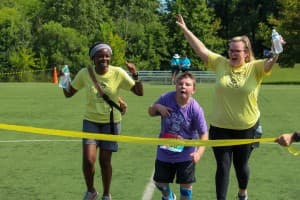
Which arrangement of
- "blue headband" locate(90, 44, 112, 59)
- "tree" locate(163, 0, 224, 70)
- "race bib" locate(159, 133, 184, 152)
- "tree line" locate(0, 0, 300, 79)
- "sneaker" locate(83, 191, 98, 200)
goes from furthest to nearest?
1. "tree" locate(163, 0, 224, 70)
2. "tree line" locate(0, 0, 300, 79)
3. "sneaker" locate(83, 191, 98, 200)
4. "blue headband" locate(90, 44, 112, 59)
5. "race bib" locate(159, 133, 184, 152)

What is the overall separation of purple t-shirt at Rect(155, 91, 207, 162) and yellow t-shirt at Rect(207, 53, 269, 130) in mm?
473

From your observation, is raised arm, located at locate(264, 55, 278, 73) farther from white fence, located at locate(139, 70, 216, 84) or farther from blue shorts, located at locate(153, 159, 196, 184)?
white fence, located at locate(139, 70, 216, 84)

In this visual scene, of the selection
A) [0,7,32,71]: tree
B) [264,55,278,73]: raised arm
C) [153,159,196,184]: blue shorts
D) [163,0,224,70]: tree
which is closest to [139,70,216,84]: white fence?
[163,0,224,70]: tree

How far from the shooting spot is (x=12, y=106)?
22000 millimetres

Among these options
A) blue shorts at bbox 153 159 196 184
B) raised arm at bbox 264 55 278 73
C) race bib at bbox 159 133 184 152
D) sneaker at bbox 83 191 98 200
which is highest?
raised arm at bbox 264 55 278 73

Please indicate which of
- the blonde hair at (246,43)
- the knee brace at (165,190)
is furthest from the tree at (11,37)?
the knee brace at (165,190)

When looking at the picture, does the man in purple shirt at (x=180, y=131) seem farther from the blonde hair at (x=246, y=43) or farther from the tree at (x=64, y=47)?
the tree at (x=64, y=47)

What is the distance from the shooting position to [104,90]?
7.74m

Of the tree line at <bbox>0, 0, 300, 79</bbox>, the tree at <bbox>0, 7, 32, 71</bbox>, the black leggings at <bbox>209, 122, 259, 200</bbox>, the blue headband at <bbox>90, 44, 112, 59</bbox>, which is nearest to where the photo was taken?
the black leggings at <bbox>209, 122, 259, 200</bbox>

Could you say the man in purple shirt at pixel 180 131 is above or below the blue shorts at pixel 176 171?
above

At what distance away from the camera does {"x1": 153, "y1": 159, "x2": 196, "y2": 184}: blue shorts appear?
669cm

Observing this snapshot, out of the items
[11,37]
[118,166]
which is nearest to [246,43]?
[118,166]

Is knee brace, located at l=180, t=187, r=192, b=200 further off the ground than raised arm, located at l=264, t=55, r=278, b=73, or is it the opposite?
raised arm, located at l=264, t=55, r=278, b=73

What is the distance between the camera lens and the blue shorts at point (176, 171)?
6.69m
